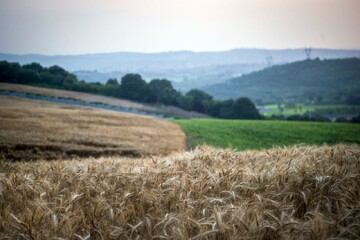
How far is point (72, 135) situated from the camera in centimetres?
3291

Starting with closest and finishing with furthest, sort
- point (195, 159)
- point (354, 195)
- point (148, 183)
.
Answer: point (354, 195), point (148, 183), point (195, 159)

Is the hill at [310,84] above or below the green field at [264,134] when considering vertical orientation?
above

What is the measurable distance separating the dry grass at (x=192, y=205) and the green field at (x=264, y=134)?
106 ft

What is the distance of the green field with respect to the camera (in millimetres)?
38750

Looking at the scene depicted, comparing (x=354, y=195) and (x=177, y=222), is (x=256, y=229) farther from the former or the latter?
(x=354, y=195)

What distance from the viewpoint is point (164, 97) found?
82625 mm

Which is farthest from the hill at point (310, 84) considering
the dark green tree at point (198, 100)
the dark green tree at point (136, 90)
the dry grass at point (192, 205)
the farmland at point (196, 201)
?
the dry grass at point (192, 205)

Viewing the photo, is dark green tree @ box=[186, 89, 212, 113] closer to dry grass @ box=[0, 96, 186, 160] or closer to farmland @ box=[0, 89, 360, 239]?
dry grass @ box=[0, 96, 186, 160]

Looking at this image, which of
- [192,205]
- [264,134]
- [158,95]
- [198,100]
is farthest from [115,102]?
[192,205]

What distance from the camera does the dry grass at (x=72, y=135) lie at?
88.2 feet

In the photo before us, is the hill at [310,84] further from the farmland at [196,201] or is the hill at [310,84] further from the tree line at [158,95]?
the farmland at [196,201]

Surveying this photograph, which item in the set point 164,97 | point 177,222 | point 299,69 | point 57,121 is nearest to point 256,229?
point 177,222

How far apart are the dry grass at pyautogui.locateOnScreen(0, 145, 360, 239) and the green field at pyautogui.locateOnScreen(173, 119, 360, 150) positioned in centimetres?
3224

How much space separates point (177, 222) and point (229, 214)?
0.53 m
